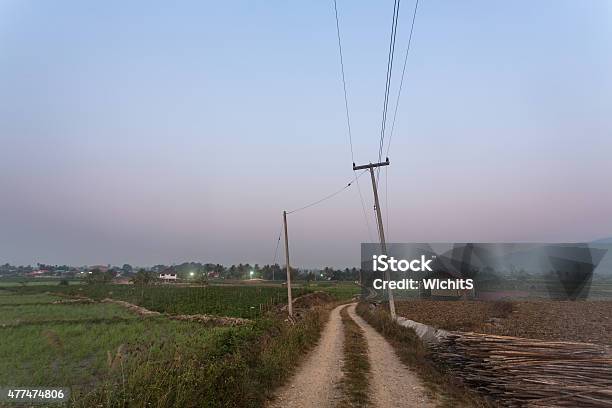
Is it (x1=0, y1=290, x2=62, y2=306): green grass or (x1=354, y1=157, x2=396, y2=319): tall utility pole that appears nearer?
(x1=354, y1=157, x2=396, y2=319): tall utility pole

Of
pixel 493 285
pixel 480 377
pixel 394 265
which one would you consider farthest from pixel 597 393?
pixel 493 285

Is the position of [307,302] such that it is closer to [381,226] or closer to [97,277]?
[381,226]

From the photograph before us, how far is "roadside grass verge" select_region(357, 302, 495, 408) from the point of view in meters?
8.57

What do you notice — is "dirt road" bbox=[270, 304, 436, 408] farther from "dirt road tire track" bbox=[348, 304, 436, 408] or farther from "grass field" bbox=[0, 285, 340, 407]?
"grass field" bbox=[0, 285, 340, 407]

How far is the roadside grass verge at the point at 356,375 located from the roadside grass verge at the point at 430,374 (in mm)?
1460

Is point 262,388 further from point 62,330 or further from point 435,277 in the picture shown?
point 435,277

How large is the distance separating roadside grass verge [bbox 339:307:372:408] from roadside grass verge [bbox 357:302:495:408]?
1.46 metres

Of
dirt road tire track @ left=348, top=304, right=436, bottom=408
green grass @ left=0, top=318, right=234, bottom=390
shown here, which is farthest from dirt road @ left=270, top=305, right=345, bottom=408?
green grass @ left=0, top=318, right=234, bottom=390

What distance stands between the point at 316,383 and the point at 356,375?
151 cm

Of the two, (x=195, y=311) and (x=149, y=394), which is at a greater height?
(x=149, y=394)

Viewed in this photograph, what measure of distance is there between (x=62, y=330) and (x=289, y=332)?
59.1ft

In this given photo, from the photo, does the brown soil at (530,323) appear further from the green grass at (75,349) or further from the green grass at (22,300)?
the green grass at (22,300)

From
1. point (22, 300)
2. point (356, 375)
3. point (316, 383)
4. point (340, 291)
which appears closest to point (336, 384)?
point (316, 383)

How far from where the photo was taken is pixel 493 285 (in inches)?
2653
